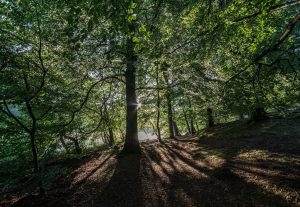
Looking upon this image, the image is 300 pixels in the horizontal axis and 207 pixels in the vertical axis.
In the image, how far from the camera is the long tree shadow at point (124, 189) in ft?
20.5

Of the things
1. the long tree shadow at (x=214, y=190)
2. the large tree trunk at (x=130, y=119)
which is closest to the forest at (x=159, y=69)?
the long tree shadow at (x=214, y=190)

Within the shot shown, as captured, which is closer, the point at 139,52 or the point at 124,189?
the point at 139,52

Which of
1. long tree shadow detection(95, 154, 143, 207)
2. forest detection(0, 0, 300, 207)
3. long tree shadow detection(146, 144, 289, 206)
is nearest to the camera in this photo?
long tree shadow detection(146, 144, 289, 206)

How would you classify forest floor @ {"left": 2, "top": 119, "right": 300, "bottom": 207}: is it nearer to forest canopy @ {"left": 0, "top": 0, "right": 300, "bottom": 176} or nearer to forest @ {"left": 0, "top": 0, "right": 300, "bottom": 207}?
forest @ {"left": 0, "top": 0, "right": 300, "bottom": 207}

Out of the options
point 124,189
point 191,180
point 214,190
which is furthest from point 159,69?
point 124,189

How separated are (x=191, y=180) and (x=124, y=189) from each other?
2.41m

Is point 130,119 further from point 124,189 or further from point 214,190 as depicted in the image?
point 214,190

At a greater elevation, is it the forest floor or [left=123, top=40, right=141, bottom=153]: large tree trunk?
[left=123, top=40, right=141, bottom=153]: large tree trunk

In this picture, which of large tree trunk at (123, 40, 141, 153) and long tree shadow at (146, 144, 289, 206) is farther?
large tree trunk at (123, 40, 141, 153)

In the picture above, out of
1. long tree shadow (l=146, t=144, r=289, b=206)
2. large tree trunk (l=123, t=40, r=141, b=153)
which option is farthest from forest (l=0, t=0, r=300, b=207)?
large tree trunk (l=123, t=40, r=141, b=153)

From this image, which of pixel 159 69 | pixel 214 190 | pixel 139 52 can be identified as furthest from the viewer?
pixel 159 69

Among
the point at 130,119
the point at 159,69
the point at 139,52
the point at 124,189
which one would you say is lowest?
the point at 124,189

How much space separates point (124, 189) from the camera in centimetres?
708

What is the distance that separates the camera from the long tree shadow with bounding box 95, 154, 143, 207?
6.25 meters
